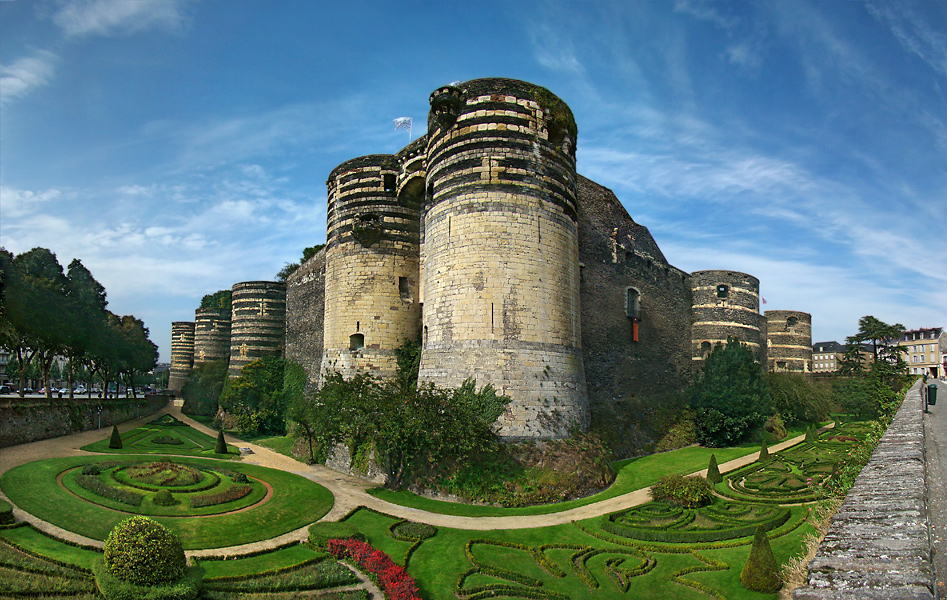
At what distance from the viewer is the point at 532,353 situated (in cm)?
1952

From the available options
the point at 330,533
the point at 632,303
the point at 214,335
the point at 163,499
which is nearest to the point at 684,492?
the point at 330,533

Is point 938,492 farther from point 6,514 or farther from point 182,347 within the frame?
point 182,347

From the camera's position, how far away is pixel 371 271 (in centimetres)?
2673

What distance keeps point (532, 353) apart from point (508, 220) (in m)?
5.09

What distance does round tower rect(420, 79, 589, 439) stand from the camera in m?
19.3

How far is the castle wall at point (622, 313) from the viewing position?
2817 centimetres

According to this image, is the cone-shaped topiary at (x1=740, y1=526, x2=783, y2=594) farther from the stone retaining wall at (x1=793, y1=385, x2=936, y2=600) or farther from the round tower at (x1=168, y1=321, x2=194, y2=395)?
the round tower at (x1=168, y1=321, x2=194, y2=395)

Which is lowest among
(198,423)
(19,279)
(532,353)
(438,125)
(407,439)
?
(198,423)

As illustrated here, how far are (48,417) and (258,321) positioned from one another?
17.1 meters

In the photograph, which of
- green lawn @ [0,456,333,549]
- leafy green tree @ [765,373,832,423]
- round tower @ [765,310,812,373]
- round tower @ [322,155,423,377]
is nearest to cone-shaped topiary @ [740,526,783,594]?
green lawn @ [0,456,333,549]

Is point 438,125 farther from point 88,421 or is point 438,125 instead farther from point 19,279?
point 88,421

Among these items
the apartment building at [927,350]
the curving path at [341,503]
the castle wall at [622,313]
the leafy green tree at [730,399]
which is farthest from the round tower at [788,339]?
the apartment building at [927,350]

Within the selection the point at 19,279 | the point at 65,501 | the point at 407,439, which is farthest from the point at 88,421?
the point at 407,439

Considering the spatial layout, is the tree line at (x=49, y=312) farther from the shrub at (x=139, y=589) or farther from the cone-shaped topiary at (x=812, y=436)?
the cone-shaped topiary at (x=812, y=436)
